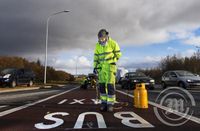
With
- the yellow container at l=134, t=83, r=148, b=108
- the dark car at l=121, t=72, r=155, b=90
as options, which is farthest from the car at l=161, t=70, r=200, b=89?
the yellow container at l=134, t=83, r=148, b=108

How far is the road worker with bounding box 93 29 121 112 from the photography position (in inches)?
417

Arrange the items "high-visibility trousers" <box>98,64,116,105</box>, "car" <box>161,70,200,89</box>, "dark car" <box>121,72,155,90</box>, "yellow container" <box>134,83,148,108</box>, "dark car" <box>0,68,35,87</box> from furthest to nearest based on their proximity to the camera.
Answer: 1. "dark car" <box>0,68,35,87</box>
2. "dark car" <box>121,72,155,90</box>
3. "car" <box>161,70,200,89</box>
4. "yellow container" <box>134,83,148,108</box>
5. "high-visibility trousers" <box>98,64,116,105</box>

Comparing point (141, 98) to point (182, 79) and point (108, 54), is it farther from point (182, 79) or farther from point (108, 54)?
point (182, 79)

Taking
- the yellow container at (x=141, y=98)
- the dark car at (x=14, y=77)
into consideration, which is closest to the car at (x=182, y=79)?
the dark car at (x=14, y=77)

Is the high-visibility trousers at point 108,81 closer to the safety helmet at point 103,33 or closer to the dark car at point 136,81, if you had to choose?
the safety helmet at point 103,33

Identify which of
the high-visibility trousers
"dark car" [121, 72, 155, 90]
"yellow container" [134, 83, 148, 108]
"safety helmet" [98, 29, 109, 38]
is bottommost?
"yellow container" [134, 83, 148, 108]

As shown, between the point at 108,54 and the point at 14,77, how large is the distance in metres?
30.8

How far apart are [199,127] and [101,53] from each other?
4.14 meters

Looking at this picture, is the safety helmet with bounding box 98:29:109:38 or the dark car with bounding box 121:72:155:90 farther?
the dark car with bounding box 121:72:155:90

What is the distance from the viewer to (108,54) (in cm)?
1066

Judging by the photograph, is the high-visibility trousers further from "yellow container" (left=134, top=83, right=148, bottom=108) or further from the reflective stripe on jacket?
"yellow container" (left=134, top=83, right=148, bottom=108)

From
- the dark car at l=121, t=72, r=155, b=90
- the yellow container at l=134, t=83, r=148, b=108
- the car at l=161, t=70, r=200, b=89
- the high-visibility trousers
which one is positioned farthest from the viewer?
the dark car at l=121, t=72, r=155, b=90

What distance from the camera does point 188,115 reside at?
9.20 meters

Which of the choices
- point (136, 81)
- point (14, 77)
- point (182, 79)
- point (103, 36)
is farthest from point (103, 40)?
point (14, 77)
